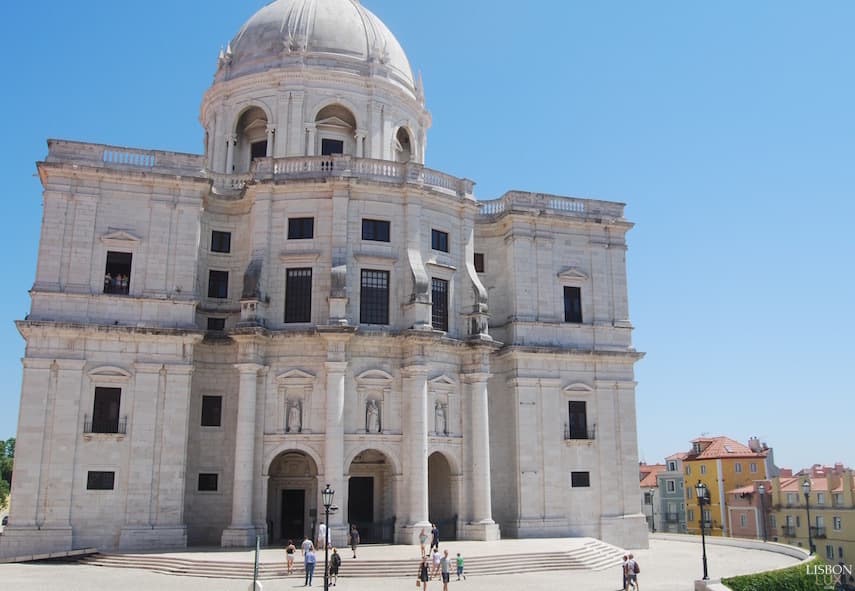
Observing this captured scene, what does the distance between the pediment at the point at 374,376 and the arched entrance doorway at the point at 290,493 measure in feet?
17.3

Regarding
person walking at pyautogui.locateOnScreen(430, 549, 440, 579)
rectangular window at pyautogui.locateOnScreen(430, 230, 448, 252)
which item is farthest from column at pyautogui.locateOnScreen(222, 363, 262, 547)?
rectangular window at pyautogui.locateOnScreen(430, 230, 448, 252)

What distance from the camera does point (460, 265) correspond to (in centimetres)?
4225

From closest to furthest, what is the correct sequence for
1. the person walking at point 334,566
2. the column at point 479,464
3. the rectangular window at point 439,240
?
the person walking at point 334,566
the column at point 479,464
the rectangular window at point 439,240

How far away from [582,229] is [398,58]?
15.9 metres

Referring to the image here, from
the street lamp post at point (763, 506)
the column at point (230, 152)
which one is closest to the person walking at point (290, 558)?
the column at point (230, 152)

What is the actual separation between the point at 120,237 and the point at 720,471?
57672 mm

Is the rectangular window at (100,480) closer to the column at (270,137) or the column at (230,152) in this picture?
the column at (230,152)

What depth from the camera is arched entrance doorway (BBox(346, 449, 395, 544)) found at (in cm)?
3888

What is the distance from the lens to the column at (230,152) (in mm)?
46281

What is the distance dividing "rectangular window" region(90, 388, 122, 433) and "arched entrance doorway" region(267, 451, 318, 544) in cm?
760

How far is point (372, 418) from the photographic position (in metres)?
37.7

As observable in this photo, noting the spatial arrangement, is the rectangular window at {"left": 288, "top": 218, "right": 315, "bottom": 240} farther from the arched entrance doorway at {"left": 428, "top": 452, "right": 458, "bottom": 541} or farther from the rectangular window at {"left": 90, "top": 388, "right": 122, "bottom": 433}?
the arched entrance doorway at {"left": 428, "top": 452, "right": 458, "bottom": 541}

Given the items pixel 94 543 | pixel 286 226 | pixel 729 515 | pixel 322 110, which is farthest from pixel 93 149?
pixel 729 515

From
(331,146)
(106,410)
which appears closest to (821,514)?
(331,146)
